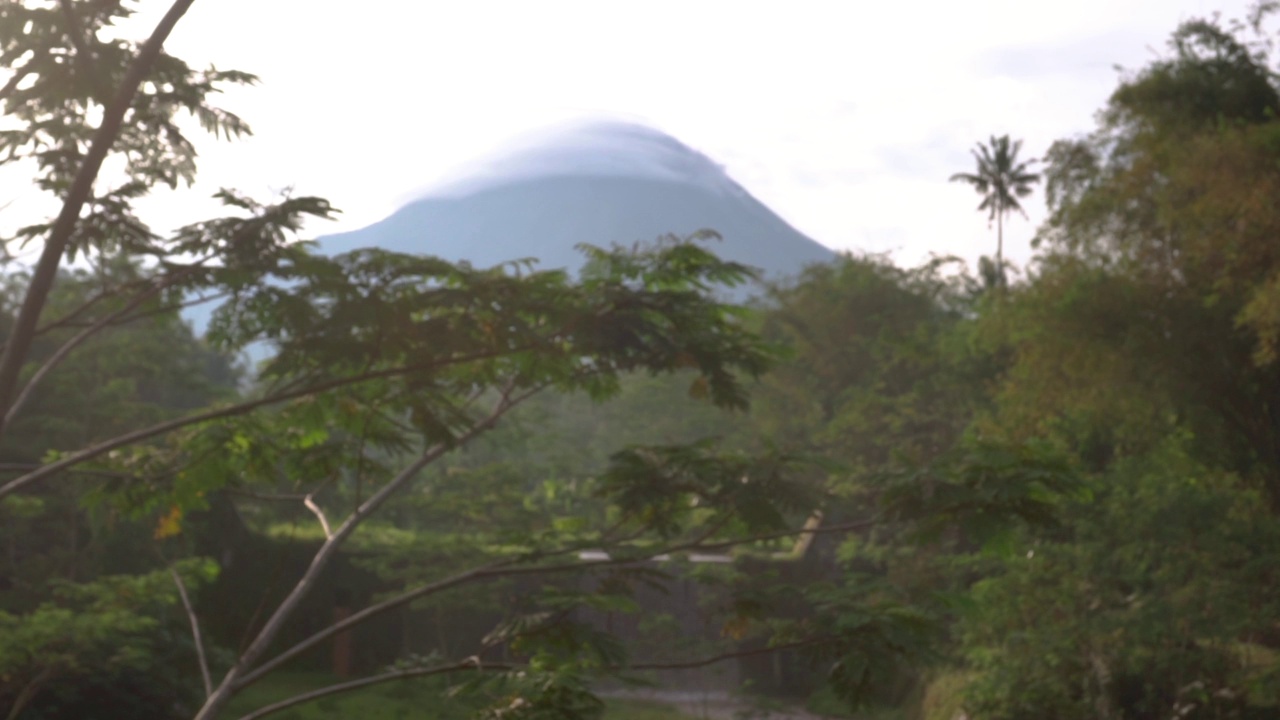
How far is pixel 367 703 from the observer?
651 inches

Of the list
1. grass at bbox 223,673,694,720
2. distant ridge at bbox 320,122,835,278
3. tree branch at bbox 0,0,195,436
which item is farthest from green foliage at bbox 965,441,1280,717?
tree branch at bbox 0,0,195,436

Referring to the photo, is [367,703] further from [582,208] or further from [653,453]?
[582,208]

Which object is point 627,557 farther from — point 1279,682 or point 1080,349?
point 1080,349

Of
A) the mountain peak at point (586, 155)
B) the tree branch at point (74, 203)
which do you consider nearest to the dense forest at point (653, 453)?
the tree branch at point (74, 203)

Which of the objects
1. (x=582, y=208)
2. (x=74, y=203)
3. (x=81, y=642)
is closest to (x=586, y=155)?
(x=81, y=642)

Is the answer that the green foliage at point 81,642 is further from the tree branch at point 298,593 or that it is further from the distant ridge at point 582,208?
the tree branch at point 298,593

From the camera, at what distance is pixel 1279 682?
969cm

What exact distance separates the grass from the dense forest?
0.13 metres

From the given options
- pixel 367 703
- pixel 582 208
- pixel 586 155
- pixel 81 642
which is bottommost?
pixel 367 703

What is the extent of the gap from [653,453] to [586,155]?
342 inches

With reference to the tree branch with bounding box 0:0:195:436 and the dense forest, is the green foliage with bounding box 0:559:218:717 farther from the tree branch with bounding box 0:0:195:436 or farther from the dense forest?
the tree branch with bounding box 0:0:195:436

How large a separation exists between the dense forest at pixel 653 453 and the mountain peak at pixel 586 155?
2221 millimetres

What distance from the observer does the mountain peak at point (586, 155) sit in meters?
10.6

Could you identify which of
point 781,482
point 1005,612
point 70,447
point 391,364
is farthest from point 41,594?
point 781,482
